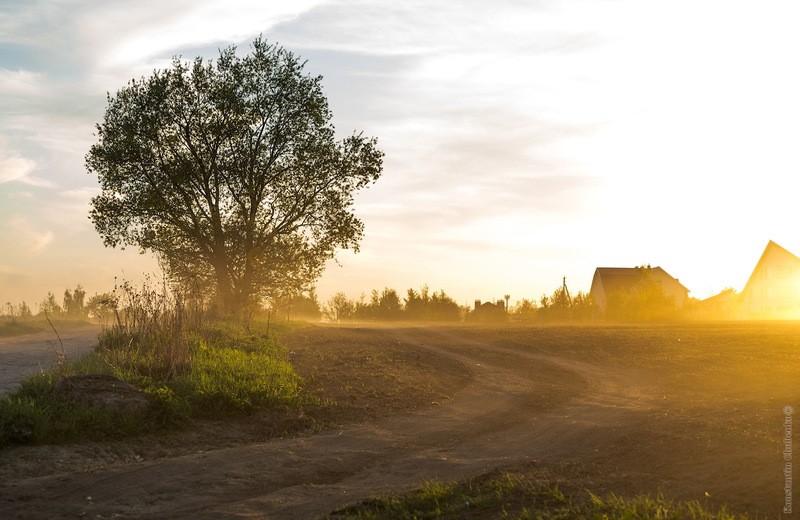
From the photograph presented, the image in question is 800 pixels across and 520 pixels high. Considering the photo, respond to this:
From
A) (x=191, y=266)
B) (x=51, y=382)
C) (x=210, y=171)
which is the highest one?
(x=210, y=171)

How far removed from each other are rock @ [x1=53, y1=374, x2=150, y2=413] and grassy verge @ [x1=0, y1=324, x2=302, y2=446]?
0.39 ft

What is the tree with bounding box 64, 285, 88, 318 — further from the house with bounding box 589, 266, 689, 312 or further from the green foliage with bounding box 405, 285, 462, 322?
the house with bounding box 589, 266, 689, 312

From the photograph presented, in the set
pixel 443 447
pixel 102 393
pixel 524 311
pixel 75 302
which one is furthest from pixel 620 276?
pixel 102 393

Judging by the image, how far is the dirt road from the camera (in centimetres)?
1535

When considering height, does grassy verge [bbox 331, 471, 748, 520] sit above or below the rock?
below

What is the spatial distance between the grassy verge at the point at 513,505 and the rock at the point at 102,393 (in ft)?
18.3

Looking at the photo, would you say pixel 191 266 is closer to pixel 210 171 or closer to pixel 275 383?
pixel 210 171

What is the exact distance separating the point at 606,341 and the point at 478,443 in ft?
54.6

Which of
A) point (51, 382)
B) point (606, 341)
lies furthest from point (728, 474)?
point (606, 341)

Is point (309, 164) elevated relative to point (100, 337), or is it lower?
elevated

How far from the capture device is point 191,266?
3070 cm

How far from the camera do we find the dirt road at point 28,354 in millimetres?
15353

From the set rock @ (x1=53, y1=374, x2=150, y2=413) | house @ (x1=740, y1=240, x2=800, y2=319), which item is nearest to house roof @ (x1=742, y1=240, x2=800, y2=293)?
house @ (x1=740, y1=240, x2=800, y2=319)

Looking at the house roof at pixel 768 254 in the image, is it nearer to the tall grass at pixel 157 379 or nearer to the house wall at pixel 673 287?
the house wall at pixel 673 287
